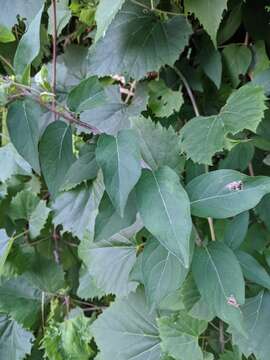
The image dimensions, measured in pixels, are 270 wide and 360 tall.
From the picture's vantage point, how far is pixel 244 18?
82 centimetres

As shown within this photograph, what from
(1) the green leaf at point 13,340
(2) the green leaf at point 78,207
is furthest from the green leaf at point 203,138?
(1) the green leaf at point 13,340

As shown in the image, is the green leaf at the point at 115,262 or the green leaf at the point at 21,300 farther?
the green leaf at the point at 21,300

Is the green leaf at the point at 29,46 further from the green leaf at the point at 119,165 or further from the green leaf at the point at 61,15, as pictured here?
the green leaf at the point at 61,15

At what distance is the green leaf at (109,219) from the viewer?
23.4 inches

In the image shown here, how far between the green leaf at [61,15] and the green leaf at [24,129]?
0.30 metres

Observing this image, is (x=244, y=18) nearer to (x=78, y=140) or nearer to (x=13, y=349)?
(x=78, y=140)

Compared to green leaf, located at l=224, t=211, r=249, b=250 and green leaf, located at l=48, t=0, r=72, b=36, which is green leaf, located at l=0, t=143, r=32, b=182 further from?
green leaf, located at l=224, t=211, r=249, b=250

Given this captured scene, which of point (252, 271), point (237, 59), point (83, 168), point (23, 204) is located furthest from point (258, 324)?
point (23, 204)

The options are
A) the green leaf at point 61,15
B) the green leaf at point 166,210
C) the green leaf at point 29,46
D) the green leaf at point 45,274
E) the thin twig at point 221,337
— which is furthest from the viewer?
the green leaf at point 45,274

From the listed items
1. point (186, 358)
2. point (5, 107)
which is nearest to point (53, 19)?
point (5, 107)

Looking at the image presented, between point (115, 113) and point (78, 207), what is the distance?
0.59ft

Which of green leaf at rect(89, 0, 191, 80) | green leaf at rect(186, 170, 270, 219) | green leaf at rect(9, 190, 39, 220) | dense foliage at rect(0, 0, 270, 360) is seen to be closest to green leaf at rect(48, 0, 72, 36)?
dense foliage at rect(0, 0, 270, 360)

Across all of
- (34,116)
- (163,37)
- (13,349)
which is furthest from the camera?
(13,349)

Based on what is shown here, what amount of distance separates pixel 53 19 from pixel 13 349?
2.02ft
